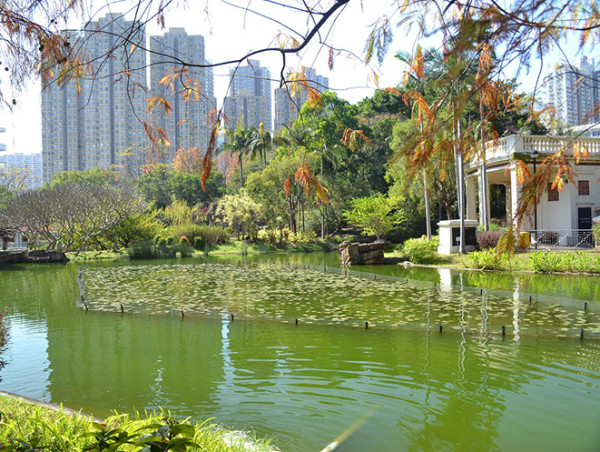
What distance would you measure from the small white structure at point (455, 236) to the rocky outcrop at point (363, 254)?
3158 mm

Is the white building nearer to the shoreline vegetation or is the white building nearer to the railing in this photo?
the railing

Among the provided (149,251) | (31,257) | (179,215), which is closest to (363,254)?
(149,251)

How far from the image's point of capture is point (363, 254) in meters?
21.8

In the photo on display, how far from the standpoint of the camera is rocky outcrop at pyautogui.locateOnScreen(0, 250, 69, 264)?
25.7m

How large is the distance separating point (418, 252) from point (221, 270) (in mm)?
8722

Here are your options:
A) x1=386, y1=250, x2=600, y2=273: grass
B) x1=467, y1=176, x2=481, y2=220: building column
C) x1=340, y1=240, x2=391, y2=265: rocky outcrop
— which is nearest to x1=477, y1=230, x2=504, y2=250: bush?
x1=386, y1=250, x2=600, y2=273: grass

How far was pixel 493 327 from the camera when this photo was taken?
809 centimetres

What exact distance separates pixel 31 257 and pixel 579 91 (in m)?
28.3

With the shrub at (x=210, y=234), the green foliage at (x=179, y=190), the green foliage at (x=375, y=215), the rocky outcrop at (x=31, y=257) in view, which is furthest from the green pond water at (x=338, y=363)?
the green foliage at (x=179, y=190)

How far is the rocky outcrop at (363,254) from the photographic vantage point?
71.1 feet

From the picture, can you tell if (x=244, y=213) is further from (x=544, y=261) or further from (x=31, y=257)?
(x=544, y=261)

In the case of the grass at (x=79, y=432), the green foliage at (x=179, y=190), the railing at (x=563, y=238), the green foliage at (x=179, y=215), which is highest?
the green foliage at (x=179, y=190)

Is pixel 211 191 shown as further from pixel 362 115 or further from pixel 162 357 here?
pixel 162 357

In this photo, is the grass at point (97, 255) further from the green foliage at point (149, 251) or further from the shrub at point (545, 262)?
the shrub at point (545, 262)
